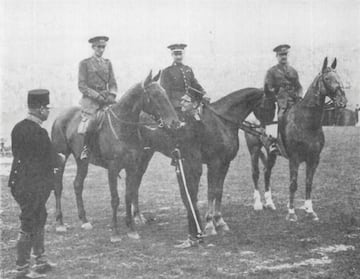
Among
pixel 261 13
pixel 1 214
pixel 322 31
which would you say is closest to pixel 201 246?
pixel 1 214

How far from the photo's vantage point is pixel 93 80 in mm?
8375

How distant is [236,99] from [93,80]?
2.79 m

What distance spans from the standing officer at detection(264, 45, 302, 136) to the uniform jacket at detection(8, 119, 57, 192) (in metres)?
5.06

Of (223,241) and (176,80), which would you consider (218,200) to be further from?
(176,80)

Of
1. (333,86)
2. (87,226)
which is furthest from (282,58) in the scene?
(87,226)

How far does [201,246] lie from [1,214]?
514cm

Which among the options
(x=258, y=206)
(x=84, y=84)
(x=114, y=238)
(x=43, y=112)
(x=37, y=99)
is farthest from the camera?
(x=258, y=206)

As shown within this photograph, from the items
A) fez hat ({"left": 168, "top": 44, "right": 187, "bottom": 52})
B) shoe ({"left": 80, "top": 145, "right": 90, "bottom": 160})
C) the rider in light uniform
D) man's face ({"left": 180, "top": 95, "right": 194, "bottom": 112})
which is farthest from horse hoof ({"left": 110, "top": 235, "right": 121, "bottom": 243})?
the rider in light uniform

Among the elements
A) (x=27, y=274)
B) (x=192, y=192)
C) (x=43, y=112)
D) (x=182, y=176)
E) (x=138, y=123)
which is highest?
(x=43, y=112)

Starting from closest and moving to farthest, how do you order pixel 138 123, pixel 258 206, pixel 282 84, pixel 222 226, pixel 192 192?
pixel 192 192 < pixel 138 123 < pixel 222 226 < pixel 282 84 < pixel 258 206

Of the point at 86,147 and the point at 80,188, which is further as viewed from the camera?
the point at 80,188

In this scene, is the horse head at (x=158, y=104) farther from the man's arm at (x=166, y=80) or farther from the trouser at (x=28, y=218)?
the trouser at (x=28, y=218)

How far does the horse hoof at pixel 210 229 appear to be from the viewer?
25.0 feet

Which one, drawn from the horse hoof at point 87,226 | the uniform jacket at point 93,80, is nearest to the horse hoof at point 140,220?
the horse hoof at point 87,226
